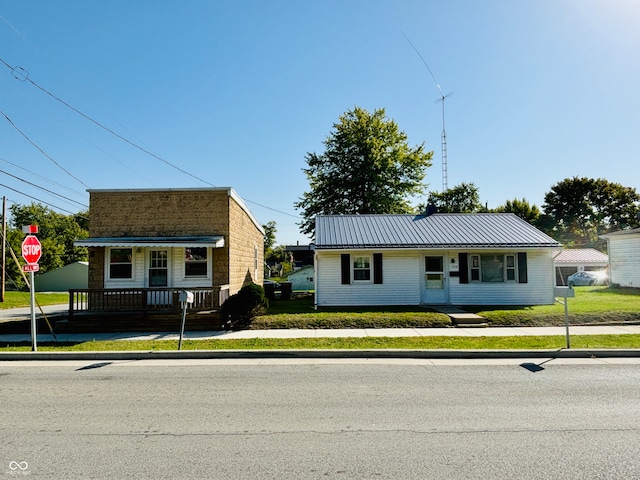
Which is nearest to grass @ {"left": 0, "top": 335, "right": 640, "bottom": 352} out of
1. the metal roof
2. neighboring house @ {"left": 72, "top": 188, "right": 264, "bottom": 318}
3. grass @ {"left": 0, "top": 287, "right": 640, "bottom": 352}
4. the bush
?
grass @ {"left": 0, "top": 287, "right": 640, "bottom": 352}

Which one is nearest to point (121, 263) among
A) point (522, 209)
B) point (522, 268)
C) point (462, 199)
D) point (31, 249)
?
point (31, 249)

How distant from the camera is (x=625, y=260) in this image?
2519cm

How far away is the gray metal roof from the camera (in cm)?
1769

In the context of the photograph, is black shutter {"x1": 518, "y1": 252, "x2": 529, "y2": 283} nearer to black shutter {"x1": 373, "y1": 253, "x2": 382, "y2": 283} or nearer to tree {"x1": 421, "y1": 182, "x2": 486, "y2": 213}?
black shutter {"x1": 373, "y1": 253, "x2": 382, "y2": 283}

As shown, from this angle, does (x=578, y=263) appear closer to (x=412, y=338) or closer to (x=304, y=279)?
(x=304, y=279)

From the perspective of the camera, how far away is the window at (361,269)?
59.3 ft

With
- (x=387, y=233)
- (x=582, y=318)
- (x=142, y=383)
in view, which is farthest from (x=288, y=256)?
(x=142, y=383)

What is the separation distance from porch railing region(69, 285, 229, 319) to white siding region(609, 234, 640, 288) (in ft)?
78.3

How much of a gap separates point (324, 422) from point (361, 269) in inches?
514

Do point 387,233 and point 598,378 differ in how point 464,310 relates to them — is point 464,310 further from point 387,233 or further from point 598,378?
point 598,378

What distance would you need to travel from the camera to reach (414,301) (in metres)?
17.9

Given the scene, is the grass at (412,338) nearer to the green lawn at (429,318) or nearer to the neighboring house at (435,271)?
the green lawn at (429,318)

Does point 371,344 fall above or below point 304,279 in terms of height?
below

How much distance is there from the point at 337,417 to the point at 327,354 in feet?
13.4
